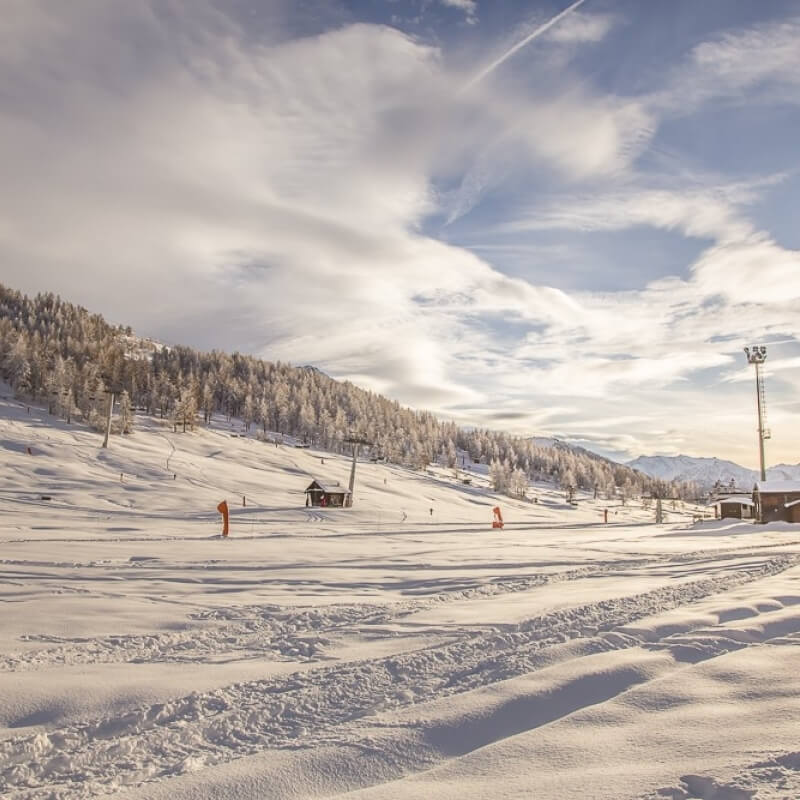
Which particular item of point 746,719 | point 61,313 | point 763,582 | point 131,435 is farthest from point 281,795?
point 61,313

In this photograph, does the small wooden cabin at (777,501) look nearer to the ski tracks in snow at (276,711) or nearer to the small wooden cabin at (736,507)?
the small wooden cabin at (736,507)

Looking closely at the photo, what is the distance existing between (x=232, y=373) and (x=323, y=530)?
148m

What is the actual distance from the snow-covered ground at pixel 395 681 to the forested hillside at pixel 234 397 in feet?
260

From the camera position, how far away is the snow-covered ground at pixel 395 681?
10.8 feet

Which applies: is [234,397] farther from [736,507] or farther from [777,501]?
[777,501]

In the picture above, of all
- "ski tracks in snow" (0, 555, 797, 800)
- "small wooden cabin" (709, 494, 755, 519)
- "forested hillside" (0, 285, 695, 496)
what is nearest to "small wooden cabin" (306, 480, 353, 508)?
"small wooden cabin" (709, 494, 755, 519)

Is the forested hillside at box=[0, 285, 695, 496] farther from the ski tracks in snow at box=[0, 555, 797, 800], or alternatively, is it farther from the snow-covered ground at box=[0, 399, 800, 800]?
the ski tracks in snow at box=[0, 555, 797, 800]

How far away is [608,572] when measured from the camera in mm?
11703

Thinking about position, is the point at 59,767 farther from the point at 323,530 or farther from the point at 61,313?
the point at 61,313

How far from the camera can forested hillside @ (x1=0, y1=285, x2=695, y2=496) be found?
3844 inches

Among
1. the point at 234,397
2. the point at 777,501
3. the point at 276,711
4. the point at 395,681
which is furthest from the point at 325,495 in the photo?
the point at 234,397

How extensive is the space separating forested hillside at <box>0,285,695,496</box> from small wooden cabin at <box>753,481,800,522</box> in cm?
5957

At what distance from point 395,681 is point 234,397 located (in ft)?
488

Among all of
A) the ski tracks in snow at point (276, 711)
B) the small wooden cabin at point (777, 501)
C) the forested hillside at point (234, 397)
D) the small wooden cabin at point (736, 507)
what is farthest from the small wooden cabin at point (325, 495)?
the ski tracks in snow at point (276, 711)
